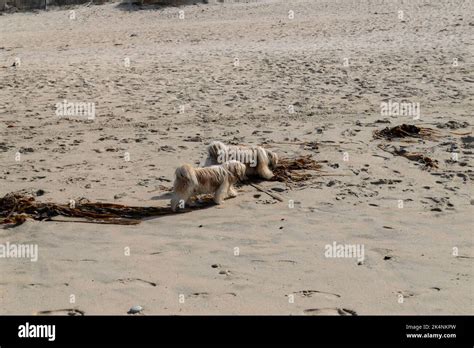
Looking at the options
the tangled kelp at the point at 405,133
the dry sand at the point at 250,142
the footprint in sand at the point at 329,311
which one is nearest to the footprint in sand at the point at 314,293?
the dry sand at the point at 250,142

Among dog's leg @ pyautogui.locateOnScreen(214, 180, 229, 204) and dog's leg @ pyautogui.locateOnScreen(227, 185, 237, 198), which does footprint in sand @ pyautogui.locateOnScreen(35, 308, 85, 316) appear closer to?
dog's leg @ pyautogui.locateOnScreen(214, 180, 229, 204)

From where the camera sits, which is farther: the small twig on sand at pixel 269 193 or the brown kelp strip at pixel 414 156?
the brown kelp strip at pixel 414 156

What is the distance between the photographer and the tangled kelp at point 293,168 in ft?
24.1

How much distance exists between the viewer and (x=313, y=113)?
32.9 ft

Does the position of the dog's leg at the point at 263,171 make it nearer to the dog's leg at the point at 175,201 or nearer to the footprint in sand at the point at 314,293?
the dog's leg at the point at 175,201

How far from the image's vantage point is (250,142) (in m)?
8.74

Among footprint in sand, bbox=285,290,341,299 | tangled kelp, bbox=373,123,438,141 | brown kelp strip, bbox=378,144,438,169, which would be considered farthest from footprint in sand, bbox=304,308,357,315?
tangled kelp, bbox=373,123,438,141

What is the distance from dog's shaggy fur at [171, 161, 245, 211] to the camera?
6422 millimetres

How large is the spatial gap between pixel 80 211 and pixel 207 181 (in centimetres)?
125

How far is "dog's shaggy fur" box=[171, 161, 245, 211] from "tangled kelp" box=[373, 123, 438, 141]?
2638 millimetres

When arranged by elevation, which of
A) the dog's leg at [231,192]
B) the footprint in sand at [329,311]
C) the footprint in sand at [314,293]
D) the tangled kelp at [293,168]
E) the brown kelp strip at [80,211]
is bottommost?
the footprint in sand at [329,311]

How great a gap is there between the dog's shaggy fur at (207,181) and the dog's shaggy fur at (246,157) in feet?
0.65
